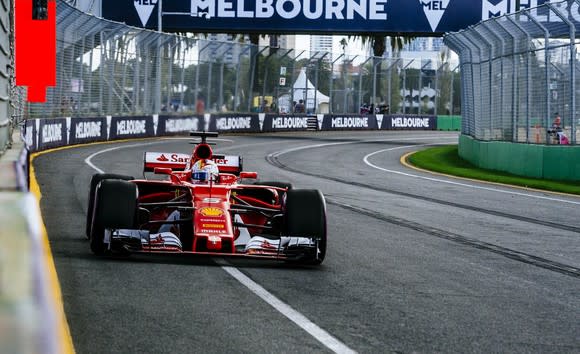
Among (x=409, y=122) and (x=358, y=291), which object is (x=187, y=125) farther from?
(x=358, y=291)

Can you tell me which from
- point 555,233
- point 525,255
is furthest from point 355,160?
point 525,255

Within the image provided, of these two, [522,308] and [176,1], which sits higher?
[176,1]

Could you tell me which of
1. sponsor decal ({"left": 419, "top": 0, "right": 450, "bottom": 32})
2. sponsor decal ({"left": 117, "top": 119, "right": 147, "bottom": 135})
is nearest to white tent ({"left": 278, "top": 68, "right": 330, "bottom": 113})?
sponsor decal ({"left": 419, "top": 0, "right": 450, "bottom": 32})

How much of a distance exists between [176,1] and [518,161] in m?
28.4

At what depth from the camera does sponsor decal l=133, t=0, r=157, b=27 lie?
164 feet

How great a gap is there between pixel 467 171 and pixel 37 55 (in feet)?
38.0

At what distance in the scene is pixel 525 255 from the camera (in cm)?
1044

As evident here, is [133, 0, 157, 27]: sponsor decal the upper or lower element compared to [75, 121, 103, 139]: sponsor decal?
upper

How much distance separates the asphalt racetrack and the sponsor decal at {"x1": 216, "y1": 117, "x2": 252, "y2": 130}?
3126 cm

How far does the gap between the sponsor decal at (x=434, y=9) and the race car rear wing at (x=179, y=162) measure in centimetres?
3799

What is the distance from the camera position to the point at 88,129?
33125mm

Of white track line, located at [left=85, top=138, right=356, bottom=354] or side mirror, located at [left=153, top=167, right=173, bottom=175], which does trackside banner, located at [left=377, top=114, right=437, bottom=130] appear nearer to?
side mirror, located at [left=153, top=167, right=173, bottom=175]

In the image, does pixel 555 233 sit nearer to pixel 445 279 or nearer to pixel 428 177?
pixel 445 279

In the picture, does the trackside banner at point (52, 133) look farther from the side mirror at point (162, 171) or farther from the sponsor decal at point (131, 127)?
the side mirror at point (162, 171)
